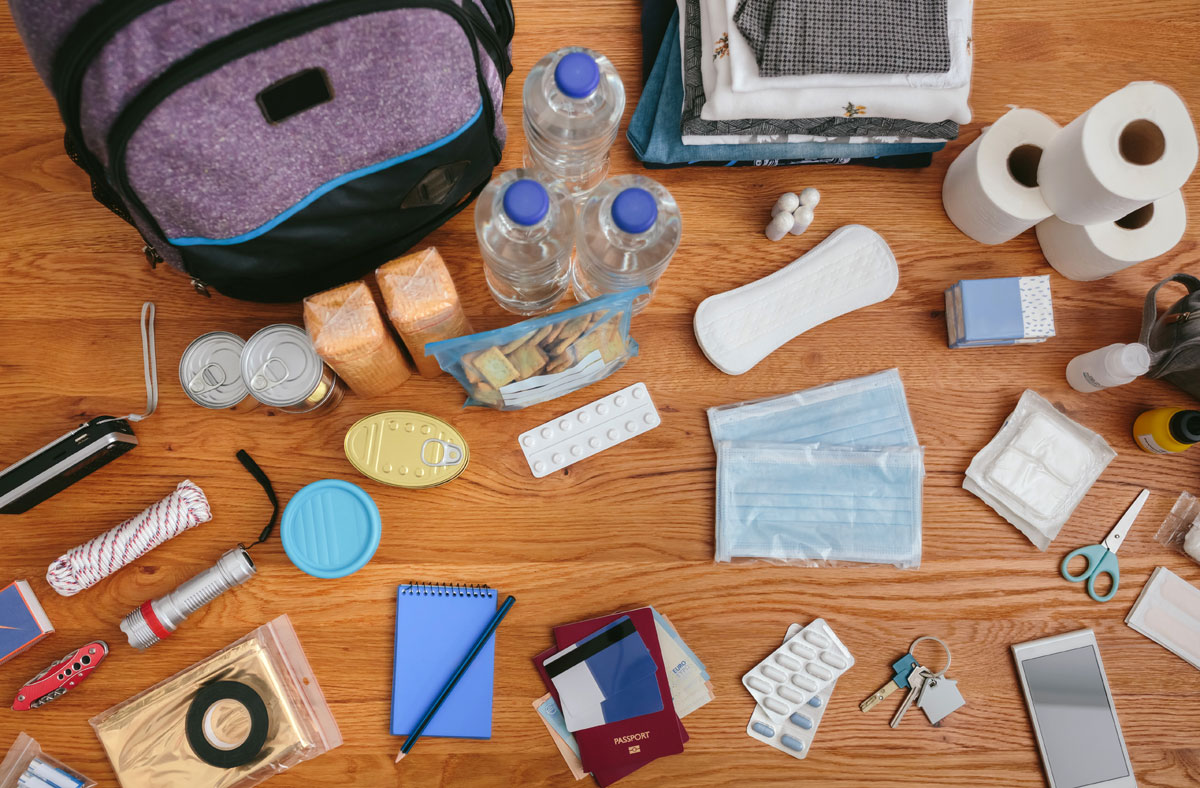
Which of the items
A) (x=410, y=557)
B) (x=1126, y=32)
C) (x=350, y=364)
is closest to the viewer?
(x=350, y=364)

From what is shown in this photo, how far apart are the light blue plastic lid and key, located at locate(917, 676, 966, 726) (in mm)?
708

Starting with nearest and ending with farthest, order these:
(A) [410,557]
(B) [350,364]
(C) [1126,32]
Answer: (B) [350,364] → (A) [410,557] → (C) [1126,32]

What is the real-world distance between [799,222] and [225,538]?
0.82 m

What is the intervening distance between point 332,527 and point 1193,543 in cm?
109

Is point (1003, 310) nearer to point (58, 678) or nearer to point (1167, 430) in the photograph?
point (1167, 430)

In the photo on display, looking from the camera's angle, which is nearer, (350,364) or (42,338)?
(350,364)

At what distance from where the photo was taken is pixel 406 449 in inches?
30.9

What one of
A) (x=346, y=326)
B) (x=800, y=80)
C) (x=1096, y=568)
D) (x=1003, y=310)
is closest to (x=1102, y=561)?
(x=1096, y=568)

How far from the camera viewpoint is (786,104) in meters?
0.79

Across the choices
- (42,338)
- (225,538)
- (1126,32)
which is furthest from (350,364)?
(1126,32)

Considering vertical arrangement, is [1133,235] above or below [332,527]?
above

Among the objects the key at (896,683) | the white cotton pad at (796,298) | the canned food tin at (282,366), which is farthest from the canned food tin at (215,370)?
the key at (896,683)

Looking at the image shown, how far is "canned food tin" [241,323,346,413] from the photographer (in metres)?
0.71

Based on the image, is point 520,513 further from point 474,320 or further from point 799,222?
point 799,222
